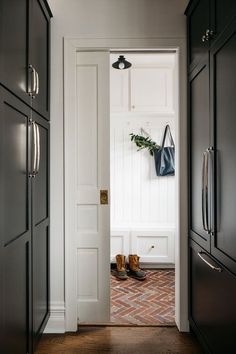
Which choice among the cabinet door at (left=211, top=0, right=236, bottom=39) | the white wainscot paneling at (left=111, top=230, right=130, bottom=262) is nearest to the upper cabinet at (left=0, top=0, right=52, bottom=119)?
the cabinet door at (left=211, top=0, right=236, bottom=39)

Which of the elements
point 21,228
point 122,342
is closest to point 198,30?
point 21,228

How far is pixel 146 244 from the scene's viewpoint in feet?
12.6

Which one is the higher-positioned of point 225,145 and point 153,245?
point 225,145

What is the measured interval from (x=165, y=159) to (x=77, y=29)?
2.03m

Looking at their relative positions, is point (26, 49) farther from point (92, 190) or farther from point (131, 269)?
point (131, 269)

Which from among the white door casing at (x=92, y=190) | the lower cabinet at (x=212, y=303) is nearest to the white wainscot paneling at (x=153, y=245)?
the white door casing at (x=92, y=190)

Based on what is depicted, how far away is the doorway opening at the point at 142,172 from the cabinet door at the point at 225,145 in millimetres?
2207

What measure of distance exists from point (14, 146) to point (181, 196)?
4.60 feet

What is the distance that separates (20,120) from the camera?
1.56 metres

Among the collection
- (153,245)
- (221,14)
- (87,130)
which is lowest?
(153,245)

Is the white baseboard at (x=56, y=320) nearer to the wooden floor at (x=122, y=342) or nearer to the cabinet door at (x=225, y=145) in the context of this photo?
the wooden floor at (x=122, y=342)

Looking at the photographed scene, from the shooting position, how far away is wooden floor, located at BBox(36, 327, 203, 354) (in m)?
2.10

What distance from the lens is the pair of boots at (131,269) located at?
3553 mm

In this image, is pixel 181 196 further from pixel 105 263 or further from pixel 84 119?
pixel 84 119
